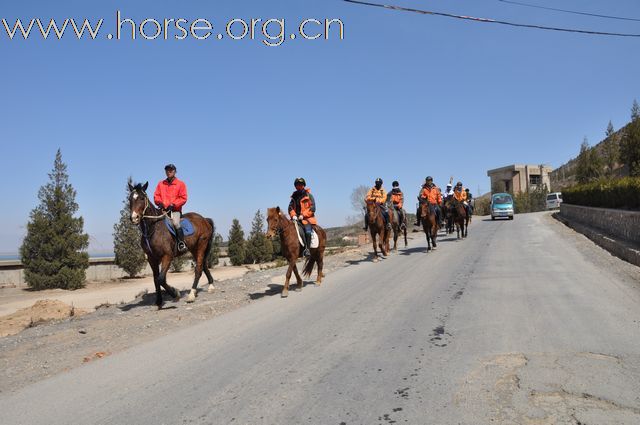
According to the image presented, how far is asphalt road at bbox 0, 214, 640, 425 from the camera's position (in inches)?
154

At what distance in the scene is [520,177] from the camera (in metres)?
95.2

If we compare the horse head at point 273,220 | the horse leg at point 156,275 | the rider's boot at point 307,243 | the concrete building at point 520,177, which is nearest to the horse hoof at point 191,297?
the horse leg at point 156,275

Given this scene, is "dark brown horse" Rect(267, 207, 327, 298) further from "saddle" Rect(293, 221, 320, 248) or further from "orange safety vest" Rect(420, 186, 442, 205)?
"orange safety vest" Rect(420, 186, 442, 205)

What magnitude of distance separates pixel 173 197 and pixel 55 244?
33832 millimetres

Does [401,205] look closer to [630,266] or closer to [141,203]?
[630,266]

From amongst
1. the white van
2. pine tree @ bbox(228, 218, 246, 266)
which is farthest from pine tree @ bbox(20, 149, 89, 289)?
the white van

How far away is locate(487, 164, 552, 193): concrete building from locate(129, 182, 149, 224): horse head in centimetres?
9287

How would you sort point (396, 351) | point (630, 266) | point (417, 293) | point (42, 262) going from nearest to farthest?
point (396, 351)
point (417, 293)
point (630, 266)
point (42, 262)

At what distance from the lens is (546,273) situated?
Result: 36.1 ft

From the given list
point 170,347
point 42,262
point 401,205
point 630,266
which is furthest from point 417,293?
point 42,262

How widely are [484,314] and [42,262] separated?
3999 cm

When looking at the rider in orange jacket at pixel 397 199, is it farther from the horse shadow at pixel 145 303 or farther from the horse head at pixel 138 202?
the horse head at pixel 138 202

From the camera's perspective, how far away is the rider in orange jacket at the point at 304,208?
1138 cm

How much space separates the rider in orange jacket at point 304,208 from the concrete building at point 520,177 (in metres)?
90.0
